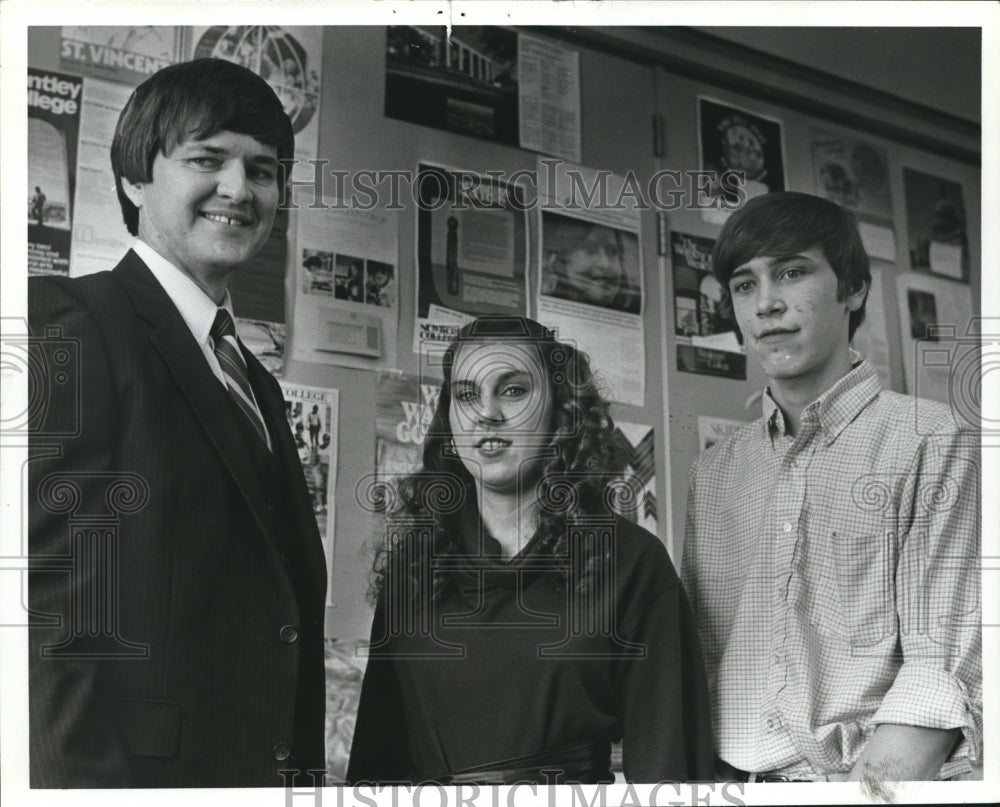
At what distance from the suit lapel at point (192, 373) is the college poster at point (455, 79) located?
65cm

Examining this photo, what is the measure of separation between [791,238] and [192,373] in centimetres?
129

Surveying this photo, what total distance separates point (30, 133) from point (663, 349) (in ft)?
4.54

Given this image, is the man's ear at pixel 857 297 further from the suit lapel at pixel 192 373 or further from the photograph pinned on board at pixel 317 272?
the suit lapel at pixel 192 373

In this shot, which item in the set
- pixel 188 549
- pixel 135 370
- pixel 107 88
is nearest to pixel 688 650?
pixel 188 549

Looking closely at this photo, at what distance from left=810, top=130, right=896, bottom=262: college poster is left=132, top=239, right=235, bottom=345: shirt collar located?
4.51 feet

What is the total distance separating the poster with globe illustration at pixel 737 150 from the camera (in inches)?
132

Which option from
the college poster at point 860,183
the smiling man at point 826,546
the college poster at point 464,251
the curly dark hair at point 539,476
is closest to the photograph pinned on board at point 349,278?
the college poster at point 464,251

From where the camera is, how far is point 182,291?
119 inches

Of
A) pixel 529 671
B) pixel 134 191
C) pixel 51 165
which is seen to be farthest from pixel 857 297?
pixel 51 165

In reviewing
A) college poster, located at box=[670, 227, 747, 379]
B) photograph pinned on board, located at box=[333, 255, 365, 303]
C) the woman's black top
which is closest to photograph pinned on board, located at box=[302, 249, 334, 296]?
photograph pinned on board, located at box=[333, 255, 365, 303]

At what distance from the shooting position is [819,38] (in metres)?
3.38

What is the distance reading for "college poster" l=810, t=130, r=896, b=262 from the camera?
3416mm

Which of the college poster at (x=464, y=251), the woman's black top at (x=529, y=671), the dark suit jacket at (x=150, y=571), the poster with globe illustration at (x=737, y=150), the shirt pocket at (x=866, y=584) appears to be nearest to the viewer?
the dark suit jacket at (x=150, y=571)

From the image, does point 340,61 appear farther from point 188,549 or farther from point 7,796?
point 7,796
